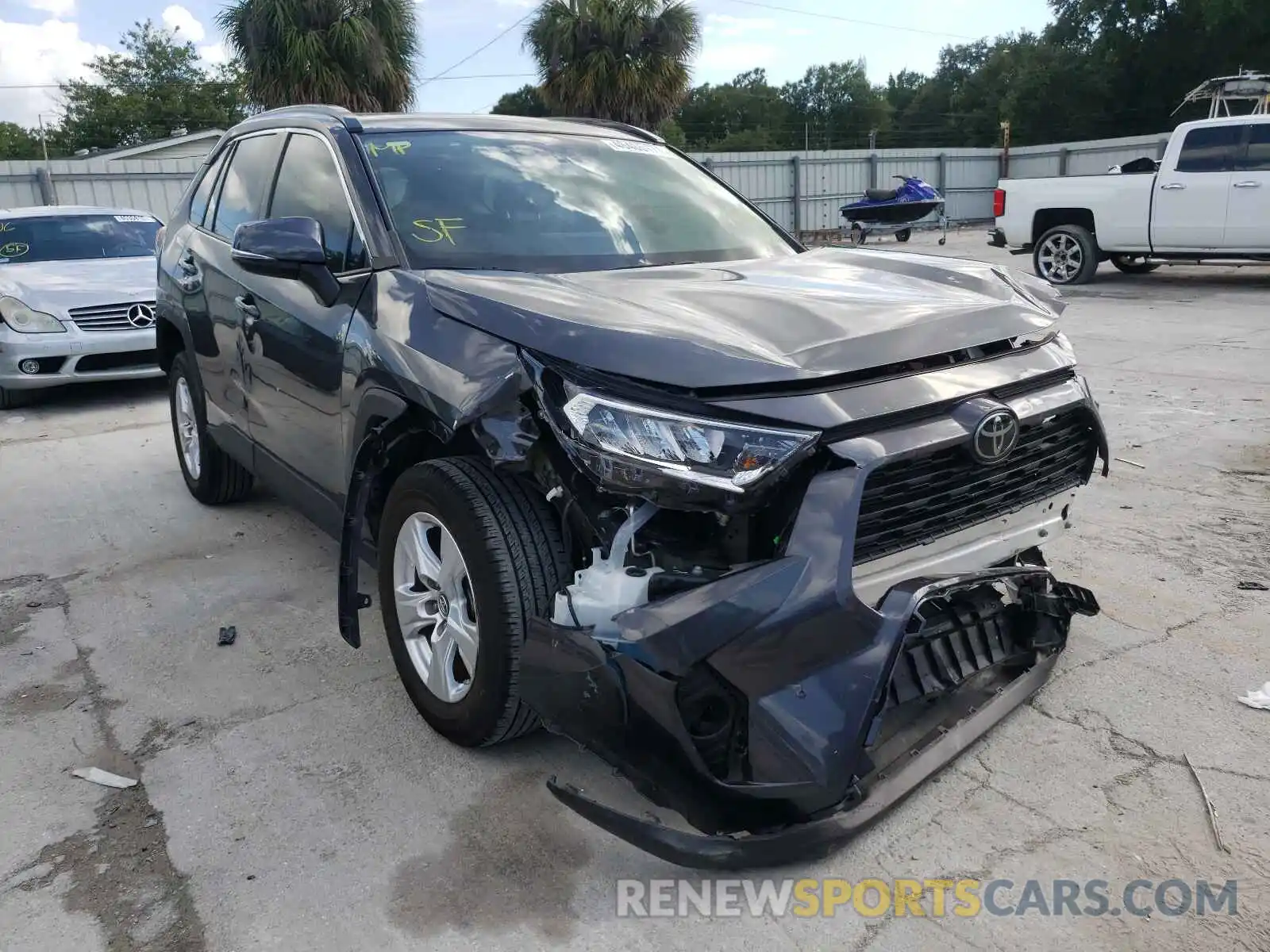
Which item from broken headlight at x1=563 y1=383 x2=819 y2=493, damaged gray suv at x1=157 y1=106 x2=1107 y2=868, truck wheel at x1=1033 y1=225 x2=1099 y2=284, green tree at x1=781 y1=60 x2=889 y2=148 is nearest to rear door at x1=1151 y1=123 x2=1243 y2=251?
truck wheel at x1=1033 y1=225 x2=1099 y2=284

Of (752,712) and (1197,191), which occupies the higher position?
(1197,191)

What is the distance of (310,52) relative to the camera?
1925 centimetres

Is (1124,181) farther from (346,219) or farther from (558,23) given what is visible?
(558,23)

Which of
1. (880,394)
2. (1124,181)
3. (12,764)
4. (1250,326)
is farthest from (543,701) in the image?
(1124,181)

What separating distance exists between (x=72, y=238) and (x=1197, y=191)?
12.1 m

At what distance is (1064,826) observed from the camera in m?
2.58

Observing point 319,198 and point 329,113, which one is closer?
point 319,198

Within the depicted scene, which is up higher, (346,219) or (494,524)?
(346,219)

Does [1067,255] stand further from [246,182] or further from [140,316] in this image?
[246,182]

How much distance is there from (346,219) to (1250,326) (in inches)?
364

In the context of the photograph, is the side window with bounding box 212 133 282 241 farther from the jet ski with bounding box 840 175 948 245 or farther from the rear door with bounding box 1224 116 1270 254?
the jet ski with bounding box 840 175 948 245

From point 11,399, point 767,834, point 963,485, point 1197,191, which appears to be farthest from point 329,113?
point 1197,191

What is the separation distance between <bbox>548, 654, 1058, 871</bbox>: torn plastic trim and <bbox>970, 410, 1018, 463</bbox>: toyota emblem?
2.46 ft

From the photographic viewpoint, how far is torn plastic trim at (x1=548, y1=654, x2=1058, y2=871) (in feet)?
7.38
